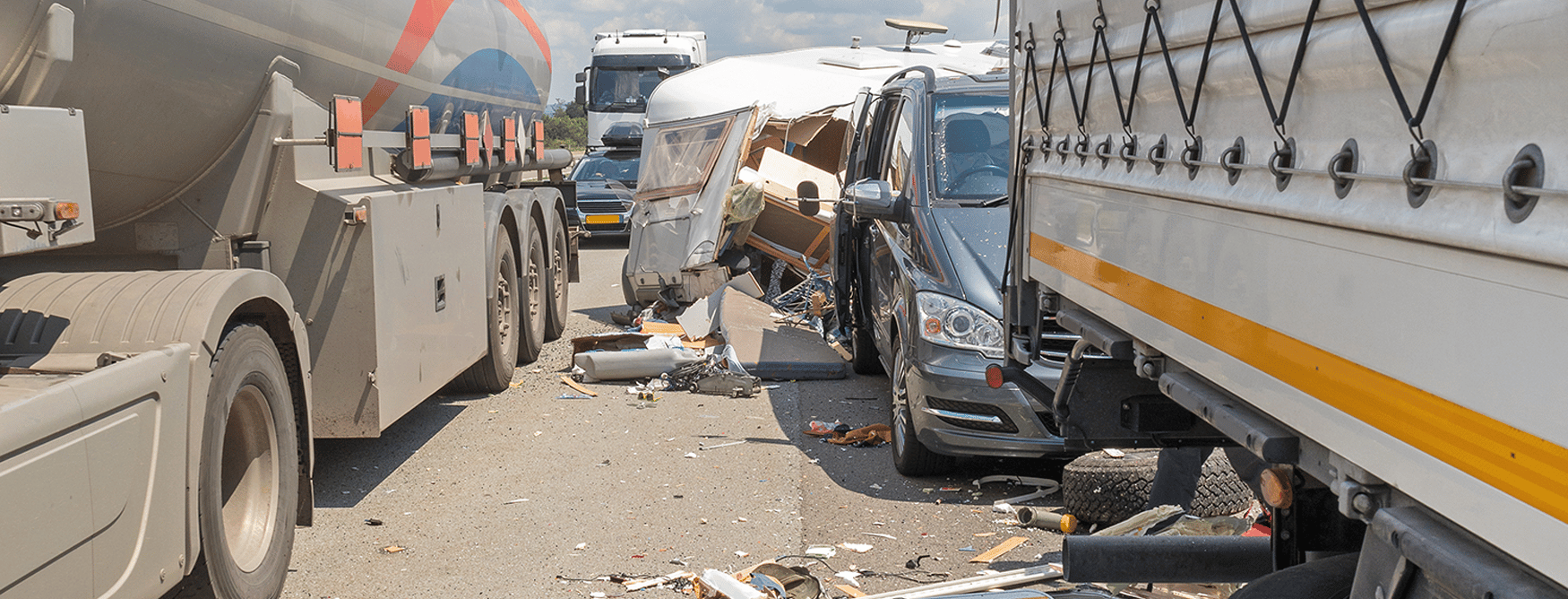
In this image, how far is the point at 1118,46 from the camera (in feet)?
10.9

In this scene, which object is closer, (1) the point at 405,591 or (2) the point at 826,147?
(1) the point at 405,591

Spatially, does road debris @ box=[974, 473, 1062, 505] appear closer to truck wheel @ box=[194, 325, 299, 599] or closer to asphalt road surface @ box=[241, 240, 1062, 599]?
asphalt road surface @ box=[241, 240, 1062, 599]

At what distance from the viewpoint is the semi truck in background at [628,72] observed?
Result: 2602 cm

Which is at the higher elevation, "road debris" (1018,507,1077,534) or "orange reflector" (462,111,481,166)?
"orange reflector" (462,111,481,166)

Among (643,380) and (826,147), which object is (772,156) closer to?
(826,147)

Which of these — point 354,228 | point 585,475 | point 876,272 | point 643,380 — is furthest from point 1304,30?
point 643,380

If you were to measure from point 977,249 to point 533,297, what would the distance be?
512 cm

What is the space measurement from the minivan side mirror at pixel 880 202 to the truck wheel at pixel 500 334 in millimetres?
2827

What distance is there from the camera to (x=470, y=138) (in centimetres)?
827

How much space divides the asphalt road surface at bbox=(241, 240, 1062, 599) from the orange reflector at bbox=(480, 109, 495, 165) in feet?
5.83

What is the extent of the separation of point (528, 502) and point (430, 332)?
4.16ft

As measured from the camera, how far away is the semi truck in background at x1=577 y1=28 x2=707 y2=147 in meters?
26.0

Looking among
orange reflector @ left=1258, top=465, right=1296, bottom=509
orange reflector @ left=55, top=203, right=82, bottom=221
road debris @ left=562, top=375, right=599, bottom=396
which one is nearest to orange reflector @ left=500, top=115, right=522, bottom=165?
road debris @ left=562, top=375, right=599, bottom=396

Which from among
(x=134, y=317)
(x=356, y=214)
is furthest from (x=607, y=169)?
(x=134, y=317)
